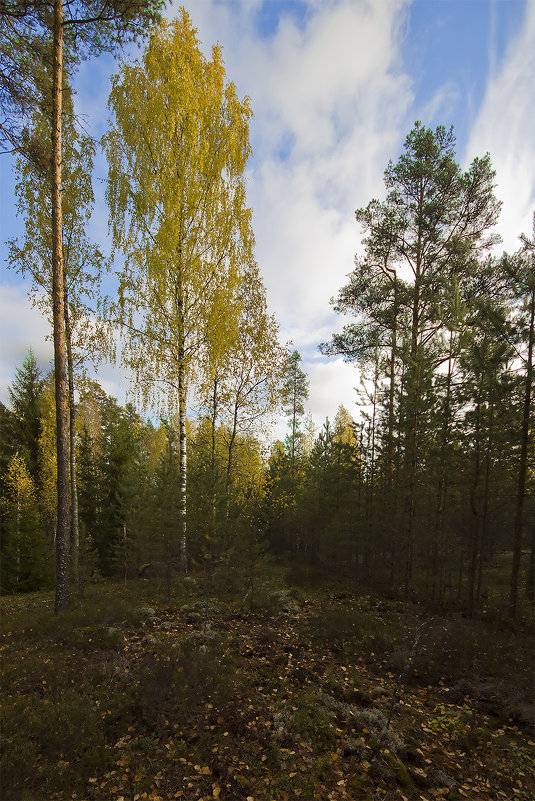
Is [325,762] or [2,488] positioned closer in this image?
[325,762]

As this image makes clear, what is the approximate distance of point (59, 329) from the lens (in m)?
8.45

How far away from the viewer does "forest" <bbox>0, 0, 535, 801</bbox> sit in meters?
4.45

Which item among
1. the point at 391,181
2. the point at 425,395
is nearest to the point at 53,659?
the point at 425,395

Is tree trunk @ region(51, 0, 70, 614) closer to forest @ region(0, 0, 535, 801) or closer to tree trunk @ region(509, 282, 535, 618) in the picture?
forest @ region(0, 0, 535, 801)

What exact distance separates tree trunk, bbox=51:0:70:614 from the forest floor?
4.54 ft

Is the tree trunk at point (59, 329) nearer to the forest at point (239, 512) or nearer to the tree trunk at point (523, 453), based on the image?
the forest at point (239, 512)

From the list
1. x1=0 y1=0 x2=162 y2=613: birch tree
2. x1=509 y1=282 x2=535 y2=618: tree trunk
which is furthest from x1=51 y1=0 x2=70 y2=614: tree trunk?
x1=509 y1=282 x2=535 y2=618: tree trunk

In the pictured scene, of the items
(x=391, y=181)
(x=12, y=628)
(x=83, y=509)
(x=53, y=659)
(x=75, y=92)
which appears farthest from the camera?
(x=83, y=509)

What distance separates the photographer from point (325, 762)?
4.16 meters

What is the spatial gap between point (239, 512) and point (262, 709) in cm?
638

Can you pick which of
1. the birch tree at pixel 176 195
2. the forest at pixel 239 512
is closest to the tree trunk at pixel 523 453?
the forest at pixel 239 512

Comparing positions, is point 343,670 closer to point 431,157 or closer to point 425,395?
point 425,395

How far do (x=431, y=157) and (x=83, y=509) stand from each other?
941 inches

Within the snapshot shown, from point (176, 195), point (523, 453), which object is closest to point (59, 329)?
point (176, 195)
